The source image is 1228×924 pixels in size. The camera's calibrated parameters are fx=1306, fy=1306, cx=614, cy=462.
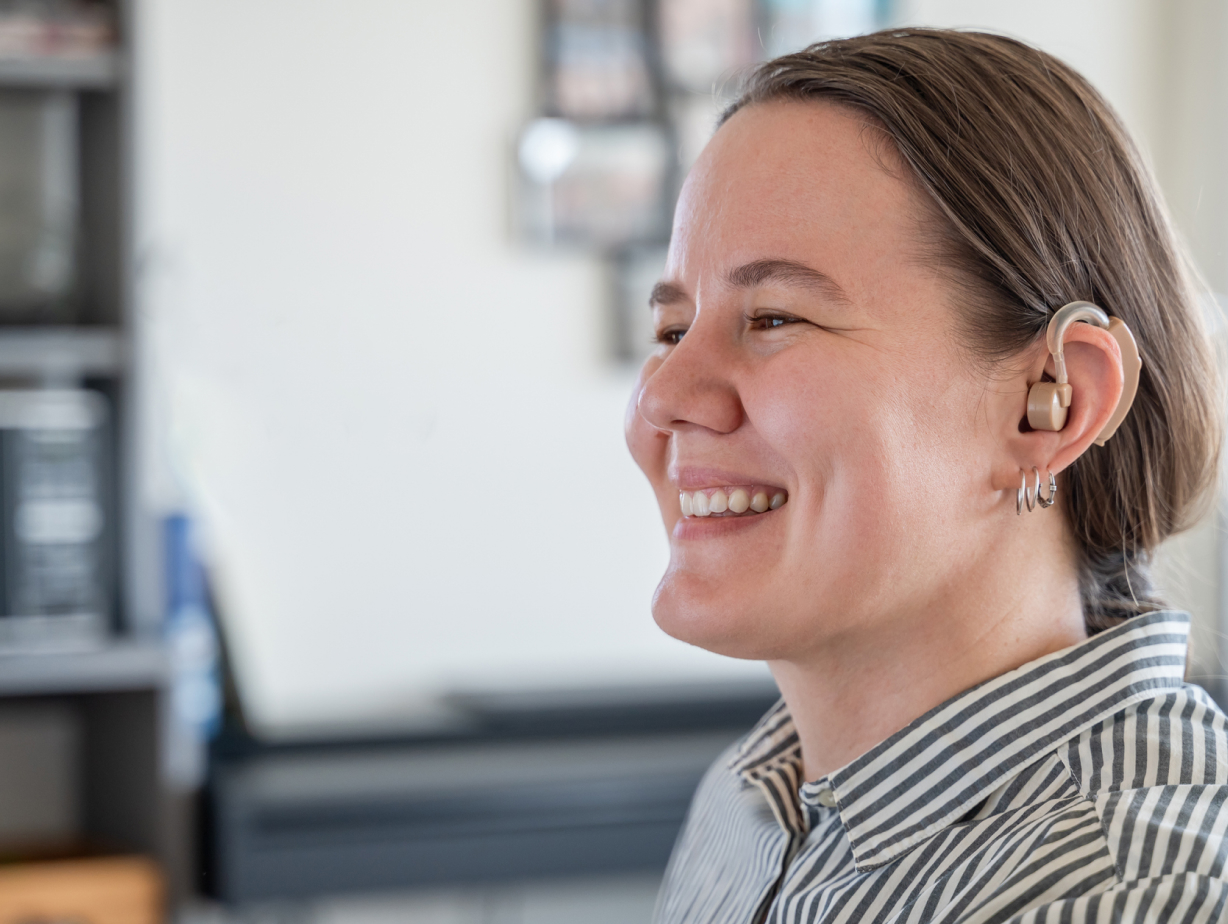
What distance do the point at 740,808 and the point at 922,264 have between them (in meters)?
0.43

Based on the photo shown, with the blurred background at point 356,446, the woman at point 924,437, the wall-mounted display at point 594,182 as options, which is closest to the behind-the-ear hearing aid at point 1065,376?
the woman at point 924,437

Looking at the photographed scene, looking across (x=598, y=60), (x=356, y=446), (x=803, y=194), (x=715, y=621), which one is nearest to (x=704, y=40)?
(x=598, y=60)

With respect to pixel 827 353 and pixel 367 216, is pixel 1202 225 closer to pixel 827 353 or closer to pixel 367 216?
pixel 367 216

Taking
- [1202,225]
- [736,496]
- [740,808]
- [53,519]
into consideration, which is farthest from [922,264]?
[1202,225]

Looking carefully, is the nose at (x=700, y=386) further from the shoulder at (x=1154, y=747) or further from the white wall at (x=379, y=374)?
the white wall at (x=379, y=374)

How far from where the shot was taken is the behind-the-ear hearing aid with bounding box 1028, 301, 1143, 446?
778 millimetres

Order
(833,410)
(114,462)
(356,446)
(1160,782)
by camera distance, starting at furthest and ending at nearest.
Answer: (356,446) < (114,462) < (833,410) < (1160,782)

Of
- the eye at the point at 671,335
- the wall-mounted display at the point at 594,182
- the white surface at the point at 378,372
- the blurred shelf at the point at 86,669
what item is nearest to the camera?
the eye at the point at 671,335

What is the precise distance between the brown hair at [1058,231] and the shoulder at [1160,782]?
0.15 metres

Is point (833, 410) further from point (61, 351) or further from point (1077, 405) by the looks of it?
point (61, 351)

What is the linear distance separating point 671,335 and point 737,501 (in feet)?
0.53

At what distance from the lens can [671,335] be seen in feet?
3.09

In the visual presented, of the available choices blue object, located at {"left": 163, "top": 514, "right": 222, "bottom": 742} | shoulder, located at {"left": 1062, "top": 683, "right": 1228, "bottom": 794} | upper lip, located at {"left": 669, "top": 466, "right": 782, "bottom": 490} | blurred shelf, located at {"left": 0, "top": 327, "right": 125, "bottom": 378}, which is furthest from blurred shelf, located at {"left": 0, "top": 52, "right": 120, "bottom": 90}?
shoulder, located at {"left": 1062, "top": 683, "right": 1228, "bottom": 794}

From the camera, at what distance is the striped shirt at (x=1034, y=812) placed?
61 cm
